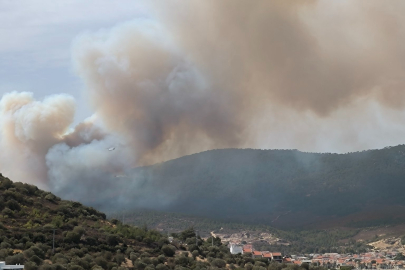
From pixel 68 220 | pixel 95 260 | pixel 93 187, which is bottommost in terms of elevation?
pixel 95 260

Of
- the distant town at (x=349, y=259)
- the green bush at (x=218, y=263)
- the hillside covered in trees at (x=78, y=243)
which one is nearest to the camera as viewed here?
the hillside covered in trees at (x=78, y=243)

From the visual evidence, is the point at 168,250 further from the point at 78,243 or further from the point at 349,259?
the point at 349,259

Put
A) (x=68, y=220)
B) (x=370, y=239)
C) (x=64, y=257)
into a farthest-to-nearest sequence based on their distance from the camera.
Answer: (x=370, y=239), (x=68, y=220), (x=64, y=257)

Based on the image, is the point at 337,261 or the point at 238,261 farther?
the point at 337,261

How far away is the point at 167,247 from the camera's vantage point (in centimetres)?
9081

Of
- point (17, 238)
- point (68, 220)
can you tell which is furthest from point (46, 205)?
point (17, 238)

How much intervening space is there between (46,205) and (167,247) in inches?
703

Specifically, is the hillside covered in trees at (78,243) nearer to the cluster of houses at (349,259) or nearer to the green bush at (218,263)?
the green bush at (218,263)

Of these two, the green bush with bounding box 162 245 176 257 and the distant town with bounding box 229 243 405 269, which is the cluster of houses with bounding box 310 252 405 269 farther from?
the green bush with bounding box 162 245 176 257

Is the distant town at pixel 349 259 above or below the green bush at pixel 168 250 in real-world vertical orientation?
above

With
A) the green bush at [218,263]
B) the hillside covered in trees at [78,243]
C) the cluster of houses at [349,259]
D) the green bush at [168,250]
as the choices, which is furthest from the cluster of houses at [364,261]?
the green bush at [168,250]

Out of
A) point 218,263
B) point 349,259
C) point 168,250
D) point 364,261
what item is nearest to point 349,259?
point 349,259

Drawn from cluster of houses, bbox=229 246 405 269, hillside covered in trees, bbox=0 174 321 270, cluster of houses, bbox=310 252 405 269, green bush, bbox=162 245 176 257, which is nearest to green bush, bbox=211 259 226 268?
hillside covered in trees, bbox=0 174 321 270

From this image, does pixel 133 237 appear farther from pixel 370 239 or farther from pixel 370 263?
pixel 370 239
